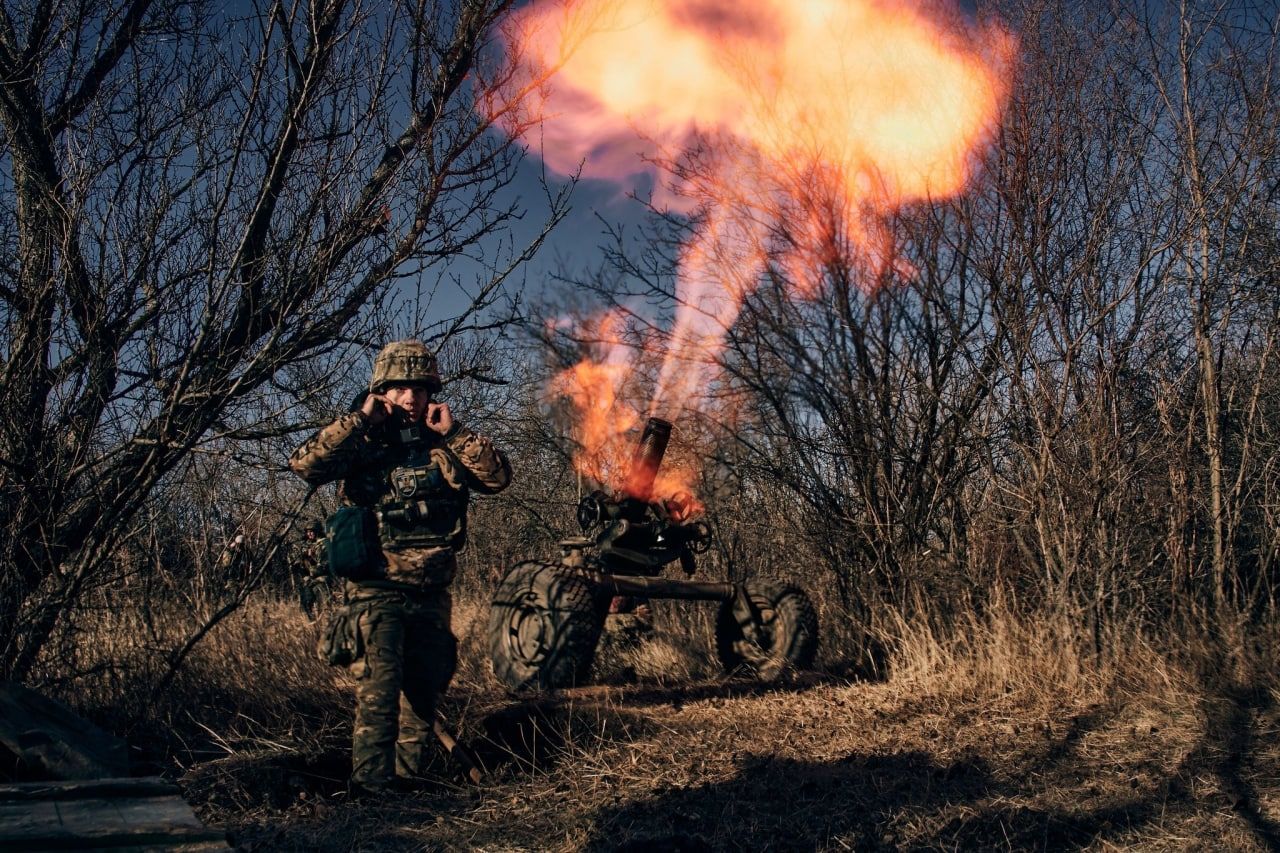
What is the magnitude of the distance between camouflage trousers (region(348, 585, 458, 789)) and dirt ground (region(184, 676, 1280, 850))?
0.19 m

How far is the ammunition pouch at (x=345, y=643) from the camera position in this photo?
525cm

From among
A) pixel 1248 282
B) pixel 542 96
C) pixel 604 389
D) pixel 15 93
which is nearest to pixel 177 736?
pixel 15 93

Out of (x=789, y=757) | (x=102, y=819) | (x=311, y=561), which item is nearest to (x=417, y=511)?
(x=311, y=561)

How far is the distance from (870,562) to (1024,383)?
98.0 inches

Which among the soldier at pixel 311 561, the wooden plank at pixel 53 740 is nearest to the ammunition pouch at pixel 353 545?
the soldier at pixel 311 561

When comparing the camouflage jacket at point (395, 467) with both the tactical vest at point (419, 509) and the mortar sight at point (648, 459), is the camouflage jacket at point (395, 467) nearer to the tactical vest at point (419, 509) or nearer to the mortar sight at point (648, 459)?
the tactical vest at point (419, 509)

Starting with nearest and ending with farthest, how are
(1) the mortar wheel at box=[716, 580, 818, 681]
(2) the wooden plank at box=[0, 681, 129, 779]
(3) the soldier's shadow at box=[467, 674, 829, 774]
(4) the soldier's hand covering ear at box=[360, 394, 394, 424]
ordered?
1. (2) the wooden plank at box=[0, 681, 129, 779]
2. (4) the soldier's hand covering ear at box=[360, 394, 394, 424]
3. (3) the soldier's shadow at box=[467, 674, 829, 774]
4. (1) the mortar wheel at box=[716, 580, 818, 681]

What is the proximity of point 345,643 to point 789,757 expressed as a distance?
2431 mm

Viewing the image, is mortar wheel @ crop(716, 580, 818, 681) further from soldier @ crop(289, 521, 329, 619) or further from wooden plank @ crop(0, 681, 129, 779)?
wooden plank @ crop(0, 681, 129, 779)

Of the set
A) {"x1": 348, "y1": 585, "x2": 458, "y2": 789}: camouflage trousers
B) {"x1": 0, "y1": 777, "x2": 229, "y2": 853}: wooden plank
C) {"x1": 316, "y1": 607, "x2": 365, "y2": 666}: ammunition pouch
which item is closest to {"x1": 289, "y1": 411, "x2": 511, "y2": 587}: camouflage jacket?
{"x1": 348, "y1": 585, "x2": 458, "y2": 789}: camouflage trousers

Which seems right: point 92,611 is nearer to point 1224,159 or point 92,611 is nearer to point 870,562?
point 870,562

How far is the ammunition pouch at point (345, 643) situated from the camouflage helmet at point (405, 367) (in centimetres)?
123

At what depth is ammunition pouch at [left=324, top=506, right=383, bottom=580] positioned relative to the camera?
17.4 ft

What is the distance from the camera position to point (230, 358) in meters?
5.89
